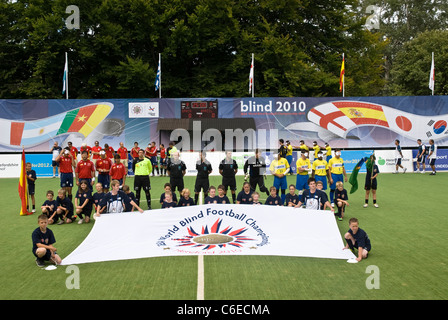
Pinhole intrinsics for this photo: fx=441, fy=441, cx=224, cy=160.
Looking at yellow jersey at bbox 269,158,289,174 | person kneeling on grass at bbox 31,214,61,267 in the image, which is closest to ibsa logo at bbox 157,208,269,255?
person kneeling on grass at bbox 31,214,61,267

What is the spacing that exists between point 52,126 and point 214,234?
21.9m

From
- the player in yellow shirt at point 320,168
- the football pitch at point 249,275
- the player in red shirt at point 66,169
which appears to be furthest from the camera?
the player in red shirt at point 66,169

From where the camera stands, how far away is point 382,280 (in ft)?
25.9

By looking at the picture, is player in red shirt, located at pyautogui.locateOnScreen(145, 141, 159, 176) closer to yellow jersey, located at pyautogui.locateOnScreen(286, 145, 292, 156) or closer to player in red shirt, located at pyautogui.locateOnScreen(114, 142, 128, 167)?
player in red shirt, located at pyautogui.locateOnScreen(114, 142, 128, 167)

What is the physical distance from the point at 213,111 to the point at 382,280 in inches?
865

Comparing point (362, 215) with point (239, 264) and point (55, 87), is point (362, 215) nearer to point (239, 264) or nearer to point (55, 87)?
point (239, 264)

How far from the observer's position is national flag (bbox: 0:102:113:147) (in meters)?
28.4

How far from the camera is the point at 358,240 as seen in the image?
30.2ft

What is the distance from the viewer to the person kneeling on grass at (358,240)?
9117 mm

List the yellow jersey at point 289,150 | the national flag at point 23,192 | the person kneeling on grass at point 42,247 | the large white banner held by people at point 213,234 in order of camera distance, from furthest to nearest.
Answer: the yellow jersey at point 289,150
the national flag at point 23,192
the large white banner held by people at point 213,234
the person kneeling on grass at point 42,247

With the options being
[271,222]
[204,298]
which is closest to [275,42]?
[271,222]

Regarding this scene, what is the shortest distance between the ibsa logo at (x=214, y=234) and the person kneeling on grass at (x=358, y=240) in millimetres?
1788

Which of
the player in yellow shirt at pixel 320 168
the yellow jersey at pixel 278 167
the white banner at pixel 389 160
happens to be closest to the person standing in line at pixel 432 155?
the white banner at pixel 389 160

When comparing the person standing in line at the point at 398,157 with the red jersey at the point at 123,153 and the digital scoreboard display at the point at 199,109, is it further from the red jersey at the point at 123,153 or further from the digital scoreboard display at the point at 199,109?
the red jersey at the point at 123,153
